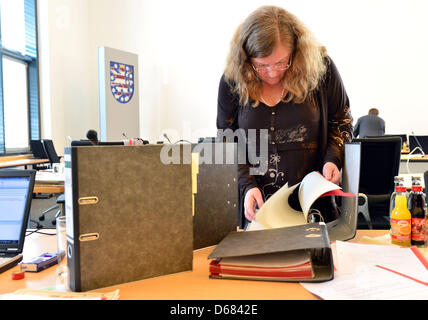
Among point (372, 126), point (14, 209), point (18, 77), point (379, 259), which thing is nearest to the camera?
point (379, 259)

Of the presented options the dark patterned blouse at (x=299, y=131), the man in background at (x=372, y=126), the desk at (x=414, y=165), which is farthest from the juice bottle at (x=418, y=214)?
the man in background at (x=372, y=126)

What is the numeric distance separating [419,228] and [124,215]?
31.1 inches

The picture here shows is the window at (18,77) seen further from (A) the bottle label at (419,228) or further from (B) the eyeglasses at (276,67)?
(A) the bottle label at (419,228)

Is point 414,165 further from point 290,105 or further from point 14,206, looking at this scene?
point 14,206

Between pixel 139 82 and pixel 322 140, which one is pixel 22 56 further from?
pixel 322 140

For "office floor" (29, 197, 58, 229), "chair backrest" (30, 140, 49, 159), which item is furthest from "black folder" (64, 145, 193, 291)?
"chair backrest" (30, 140, 49, 159)

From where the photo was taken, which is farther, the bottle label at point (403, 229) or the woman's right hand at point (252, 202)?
the woman's right hand at point (252, 202)

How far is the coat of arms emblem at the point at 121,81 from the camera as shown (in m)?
5.73

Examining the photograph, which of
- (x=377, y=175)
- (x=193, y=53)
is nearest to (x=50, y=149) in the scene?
(x=193, y=53)

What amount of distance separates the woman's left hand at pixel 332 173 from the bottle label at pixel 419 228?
24cm

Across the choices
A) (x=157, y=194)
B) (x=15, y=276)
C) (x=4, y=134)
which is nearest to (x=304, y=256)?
(x=157, y=194)

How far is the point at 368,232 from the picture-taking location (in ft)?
4.04

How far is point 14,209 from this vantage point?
1.02 metres

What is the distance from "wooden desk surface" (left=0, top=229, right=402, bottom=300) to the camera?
72 centimetres
